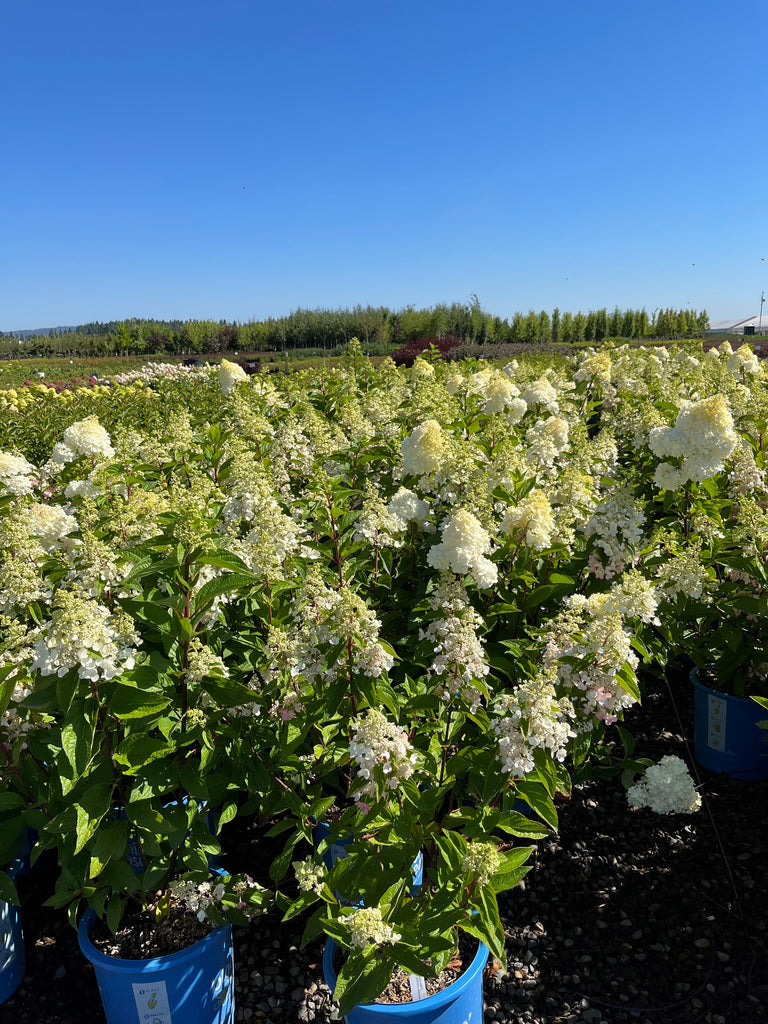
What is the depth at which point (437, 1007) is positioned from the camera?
6.09ft

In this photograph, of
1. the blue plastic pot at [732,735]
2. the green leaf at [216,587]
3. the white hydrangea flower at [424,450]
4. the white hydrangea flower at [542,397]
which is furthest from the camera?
the white hydrangea flower at [542,397]

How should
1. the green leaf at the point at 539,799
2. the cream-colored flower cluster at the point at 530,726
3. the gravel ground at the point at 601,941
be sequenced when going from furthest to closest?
the gravel ground at the point at 601,941 → the green leaf at the point at 539,799 → the cream-colored flower cluster at the point at 530,726

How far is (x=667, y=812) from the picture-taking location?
321 cm

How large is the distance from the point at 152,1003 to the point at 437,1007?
0.99 metres

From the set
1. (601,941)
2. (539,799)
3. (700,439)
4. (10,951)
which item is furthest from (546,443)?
(10,951)

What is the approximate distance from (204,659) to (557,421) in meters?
2.59

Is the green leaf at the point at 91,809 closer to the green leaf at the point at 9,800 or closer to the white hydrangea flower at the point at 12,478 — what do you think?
the green leaf at the point at 9,800

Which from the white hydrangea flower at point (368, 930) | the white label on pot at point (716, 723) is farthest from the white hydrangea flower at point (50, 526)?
the white label on pot at point (716, 723)

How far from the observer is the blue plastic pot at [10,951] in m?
2.49

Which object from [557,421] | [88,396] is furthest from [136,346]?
[557,421]

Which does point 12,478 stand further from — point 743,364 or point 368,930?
point 743,364

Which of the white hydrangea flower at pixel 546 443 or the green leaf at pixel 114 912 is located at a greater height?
the white hydrangea flower at pixel 546 443

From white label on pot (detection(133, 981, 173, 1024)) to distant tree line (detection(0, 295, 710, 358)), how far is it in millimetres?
35478

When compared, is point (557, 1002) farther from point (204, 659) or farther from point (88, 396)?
point (88, 396)
